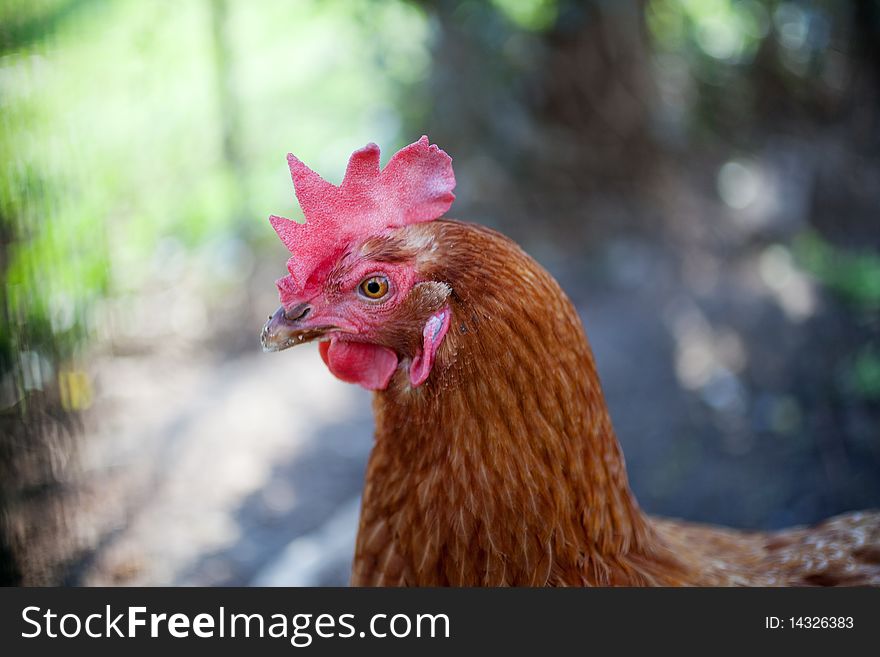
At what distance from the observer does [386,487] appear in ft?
5.82

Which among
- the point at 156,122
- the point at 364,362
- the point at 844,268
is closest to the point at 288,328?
the point at 364,362

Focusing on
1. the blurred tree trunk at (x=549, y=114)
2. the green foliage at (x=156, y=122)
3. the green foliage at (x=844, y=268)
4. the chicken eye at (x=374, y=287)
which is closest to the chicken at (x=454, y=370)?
the chicken eye at (x=374, y=287)

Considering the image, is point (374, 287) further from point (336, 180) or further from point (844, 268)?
point (336, 180)

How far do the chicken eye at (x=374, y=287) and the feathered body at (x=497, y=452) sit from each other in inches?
2.8

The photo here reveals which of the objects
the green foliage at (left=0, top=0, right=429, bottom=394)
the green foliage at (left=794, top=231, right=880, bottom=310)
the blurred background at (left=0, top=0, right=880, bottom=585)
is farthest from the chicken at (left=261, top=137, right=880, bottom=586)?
the green foliage at (left=794, top=231, right=880, bottom=310)

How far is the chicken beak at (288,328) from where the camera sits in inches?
64.5

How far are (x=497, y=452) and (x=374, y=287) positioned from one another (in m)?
0.47

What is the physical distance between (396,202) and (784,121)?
17.3ft

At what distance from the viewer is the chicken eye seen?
5.31 feet

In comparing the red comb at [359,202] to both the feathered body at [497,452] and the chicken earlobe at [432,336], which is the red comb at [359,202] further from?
the chicken earlobe at [432,336]

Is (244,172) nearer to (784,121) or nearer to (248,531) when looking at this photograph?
(248,531)

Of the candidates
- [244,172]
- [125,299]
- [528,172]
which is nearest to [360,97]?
[244,172]

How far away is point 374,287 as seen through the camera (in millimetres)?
1624

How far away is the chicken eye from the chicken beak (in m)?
0.11
